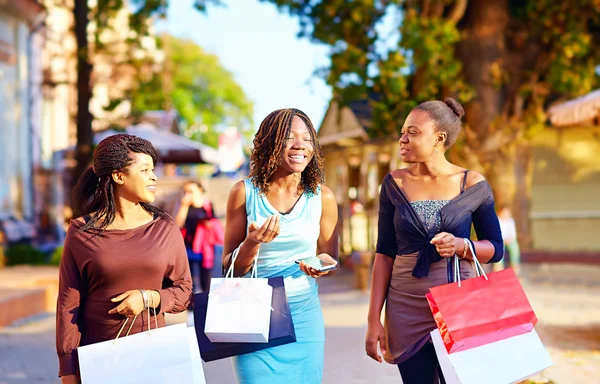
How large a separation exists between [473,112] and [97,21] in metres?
6.83

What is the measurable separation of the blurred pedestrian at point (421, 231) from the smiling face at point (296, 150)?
1.33 ft

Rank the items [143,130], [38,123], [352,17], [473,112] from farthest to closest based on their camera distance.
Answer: [38,123] < [143,130] < [473,112] < [352,17]

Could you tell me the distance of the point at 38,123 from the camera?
23.9 meters

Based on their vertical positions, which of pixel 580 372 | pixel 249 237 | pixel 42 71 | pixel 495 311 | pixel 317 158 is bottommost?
pixel 580 372

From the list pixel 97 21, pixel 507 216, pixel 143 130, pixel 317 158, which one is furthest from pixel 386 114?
pixel 317 158

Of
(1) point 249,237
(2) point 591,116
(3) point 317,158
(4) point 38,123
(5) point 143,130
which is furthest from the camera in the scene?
(4) point 38,123

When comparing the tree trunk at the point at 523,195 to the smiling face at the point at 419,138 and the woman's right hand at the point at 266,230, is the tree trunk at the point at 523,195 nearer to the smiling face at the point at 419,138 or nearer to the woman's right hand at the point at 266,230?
the smiling face at the point at 419,138

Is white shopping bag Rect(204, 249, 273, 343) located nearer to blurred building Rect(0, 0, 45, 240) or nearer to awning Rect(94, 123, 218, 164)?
blurred building Rect(0, 0, 45, 240)

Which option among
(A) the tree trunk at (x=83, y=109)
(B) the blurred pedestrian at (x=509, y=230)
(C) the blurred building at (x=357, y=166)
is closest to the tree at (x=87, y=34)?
(A) the tree trunk at (x=83, y=109)

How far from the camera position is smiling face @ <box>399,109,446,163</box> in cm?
399

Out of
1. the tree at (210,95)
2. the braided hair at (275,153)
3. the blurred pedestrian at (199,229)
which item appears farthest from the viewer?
the tree at (210,95)

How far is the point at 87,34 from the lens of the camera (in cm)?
1575

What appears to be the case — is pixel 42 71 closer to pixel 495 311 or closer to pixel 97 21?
pixel 97 21

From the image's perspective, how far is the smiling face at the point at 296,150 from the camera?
13.0 feet
